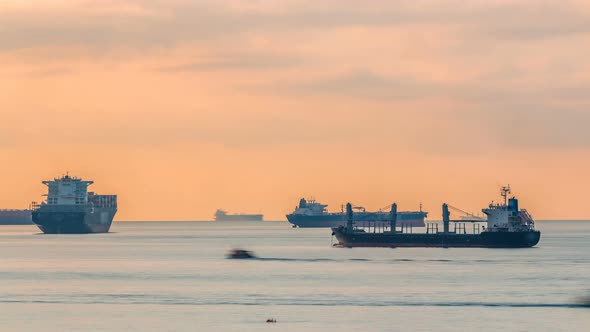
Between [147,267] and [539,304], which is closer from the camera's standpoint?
[539,304]

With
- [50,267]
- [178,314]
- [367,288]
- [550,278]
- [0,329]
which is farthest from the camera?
[50,267]

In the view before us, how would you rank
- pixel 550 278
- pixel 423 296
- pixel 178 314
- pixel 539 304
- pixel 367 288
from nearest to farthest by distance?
pixel 178 314 → pixel 539 304 → pixel 423 296 → pixel 367 288 → pixel 550 278

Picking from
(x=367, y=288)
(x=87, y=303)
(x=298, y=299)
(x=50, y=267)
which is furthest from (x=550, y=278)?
(x=50, y=267)

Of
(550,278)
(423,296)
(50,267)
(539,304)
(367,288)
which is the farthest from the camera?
(50,267)

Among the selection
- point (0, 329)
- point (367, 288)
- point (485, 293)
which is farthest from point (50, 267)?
point (0, 329)

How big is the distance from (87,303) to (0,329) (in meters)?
23.6

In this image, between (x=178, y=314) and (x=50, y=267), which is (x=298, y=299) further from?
(x=50, y=267)

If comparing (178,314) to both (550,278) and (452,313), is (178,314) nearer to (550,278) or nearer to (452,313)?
(452,313)

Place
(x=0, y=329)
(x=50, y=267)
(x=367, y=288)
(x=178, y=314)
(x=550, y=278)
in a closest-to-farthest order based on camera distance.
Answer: (x=0, y=329), (x=178, y=314), (x=367, y=288), (x=550, y=278), (x=50, y=267)

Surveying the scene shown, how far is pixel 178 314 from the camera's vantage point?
115 meters

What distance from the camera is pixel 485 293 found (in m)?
137

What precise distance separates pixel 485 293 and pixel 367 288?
1386 centimetres

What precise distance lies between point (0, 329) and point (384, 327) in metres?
29.5

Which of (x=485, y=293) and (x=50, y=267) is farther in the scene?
(x=50, y=267)
